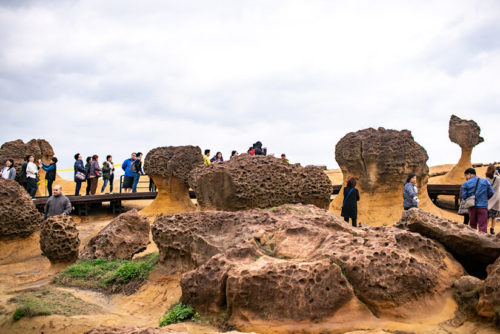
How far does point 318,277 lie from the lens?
383cm

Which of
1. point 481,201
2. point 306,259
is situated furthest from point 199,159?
point 306,259

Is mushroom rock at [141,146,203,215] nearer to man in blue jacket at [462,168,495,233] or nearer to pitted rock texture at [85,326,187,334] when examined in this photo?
man in blue jacket at [462,168,495,233]

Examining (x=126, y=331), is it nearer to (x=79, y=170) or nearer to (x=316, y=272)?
(x=316, y=272)

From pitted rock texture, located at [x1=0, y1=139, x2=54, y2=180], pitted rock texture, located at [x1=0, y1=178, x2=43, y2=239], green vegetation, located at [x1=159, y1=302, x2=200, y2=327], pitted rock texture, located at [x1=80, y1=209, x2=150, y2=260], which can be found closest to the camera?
green vegetation, located at [x1=159, y1=302, x2=200, y2=327]

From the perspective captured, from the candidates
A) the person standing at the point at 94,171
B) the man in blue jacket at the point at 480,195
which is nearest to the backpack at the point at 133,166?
the person standing at the point at 94,171

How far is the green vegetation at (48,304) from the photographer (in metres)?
4.74

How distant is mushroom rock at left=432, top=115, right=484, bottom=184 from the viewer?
658 inches

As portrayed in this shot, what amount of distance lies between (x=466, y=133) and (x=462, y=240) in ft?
44.2

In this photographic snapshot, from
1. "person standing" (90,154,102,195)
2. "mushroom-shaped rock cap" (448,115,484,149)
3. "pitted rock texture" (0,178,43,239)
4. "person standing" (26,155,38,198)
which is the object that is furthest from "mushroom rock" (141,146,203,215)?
"mushroom-shaped rock cap" (448,115,484,149)

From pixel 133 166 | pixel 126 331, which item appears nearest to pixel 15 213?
pixel 133 166

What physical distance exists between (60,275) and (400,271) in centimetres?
516

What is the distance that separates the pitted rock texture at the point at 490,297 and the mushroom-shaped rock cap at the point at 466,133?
14546mm

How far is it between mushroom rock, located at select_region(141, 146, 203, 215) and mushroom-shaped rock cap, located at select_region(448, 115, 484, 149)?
1024 centimetres

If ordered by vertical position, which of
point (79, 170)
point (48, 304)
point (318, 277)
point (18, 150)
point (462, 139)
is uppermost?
point (462, 139)
